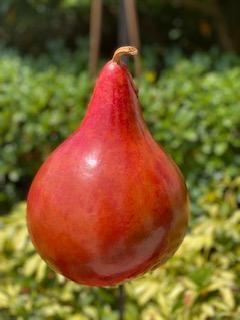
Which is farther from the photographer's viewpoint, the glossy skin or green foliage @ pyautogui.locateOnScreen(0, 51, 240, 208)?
green foliage @ pyautogui.locateOnScreen(0, 51, 240, 208)

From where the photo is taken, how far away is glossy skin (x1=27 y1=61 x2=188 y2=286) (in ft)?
4.15

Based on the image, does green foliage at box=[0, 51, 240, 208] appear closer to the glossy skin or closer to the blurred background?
the blurred background

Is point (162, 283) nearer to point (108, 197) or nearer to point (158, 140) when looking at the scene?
point (158, 140)

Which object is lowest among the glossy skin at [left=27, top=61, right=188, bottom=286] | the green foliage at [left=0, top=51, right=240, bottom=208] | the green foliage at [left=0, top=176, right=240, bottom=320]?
the green foliage at [left=0, top=176, right=240, bottom=320]

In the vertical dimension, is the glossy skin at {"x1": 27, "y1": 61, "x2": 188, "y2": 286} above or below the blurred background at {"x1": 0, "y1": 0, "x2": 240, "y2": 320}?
above

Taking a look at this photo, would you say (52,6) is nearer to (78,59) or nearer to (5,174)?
(78,59)

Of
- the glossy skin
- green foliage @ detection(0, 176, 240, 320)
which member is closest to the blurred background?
green foliage @ detection(0, 176, 240, 320)

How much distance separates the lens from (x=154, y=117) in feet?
9.96

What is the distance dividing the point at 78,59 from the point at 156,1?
2.11ft

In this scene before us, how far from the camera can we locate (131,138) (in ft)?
4.32

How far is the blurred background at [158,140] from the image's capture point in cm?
230

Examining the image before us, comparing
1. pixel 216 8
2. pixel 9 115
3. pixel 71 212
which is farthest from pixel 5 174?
pixel 71 212

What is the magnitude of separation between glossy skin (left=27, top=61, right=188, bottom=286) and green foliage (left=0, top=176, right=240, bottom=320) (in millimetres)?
869

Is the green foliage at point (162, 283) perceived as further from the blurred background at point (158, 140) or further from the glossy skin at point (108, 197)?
the glossy skin at point (108, 197)
